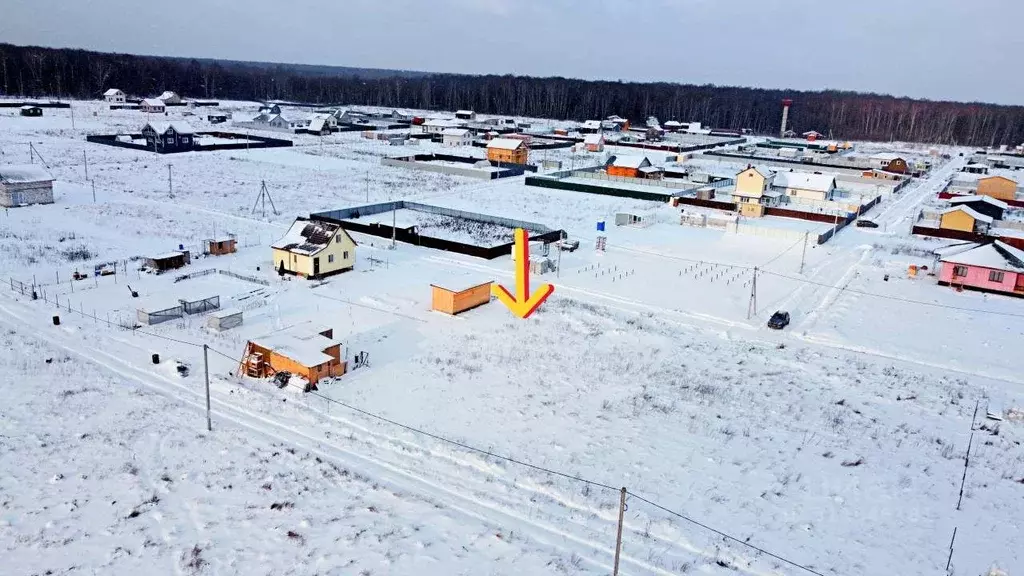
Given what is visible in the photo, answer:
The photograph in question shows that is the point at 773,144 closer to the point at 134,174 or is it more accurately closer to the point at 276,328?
the point at 134,174

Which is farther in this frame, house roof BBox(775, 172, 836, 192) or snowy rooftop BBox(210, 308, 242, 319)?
house roof BBox(775, 172, 836, 192)

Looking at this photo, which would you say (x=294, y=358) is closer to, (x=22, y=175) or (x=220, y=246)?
(x=220, y=246)

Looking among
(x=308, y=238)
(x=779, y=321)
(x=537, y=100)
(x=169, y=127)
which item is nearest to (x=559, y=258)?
(x=779, y=321)

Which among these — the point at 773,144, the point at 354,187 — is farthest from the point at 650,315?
the point at 773,144

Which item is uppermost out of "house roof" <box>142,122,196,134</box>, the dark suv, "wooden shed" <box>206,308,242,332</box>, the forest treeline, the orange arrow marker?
the forest treeline

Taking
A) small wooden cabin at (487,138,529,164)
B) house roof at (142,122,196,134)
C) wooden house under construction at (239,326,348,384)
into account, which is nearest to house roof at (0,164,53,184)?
house roof at (142,122,196,134)

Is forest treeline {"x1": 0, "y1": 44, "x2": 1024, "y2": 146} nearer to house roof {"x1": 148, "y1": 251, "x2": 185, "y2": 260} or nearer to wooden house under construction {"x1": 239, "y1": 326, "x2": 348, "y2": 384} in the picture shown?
house roof {"x1": 148, "y1": 251, "x2": 185, "y2": 260}

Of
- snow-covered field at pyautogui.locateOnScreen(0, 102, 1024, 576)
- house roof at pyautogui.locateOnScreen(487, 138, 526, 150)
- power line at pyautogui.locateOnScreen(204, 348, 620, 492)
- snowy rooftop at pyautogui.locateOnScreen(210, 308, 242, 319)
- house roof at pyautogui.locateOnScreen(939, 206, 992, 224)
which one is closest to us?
snow-covered field at pyautogui.locateOnScreen(0, 102, 1024, 576)
